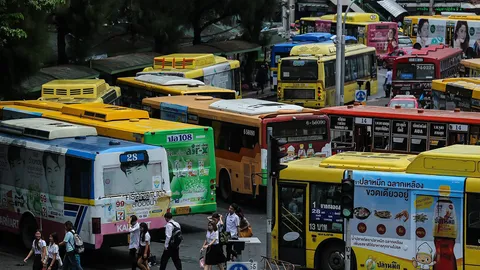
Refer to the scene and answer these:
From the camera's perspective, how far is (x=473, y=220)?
19.5m

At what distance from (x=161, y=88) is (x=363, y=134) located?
841 centimetres

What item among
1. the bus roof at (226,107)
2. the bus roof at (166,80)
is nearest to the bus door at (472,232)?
the bus roof at (226,107)

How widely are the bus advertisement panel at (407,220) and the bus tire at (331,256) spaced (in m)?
0.32

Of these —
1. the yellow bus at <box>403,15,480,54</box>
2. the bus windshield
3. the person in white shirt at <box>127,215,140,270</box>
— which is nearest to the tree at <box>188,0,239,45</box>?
the bus windshield

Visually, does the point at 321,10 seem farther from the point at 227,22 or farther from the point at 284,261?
the point at 284,261

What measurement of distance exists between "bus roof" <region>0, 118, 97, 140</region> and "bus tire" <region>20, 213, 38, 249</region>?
1.79m

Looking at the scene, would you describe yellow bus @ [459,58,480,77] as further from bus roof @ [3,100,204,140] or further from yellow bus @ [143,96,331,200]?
bus roof @ [3,100,204,140]

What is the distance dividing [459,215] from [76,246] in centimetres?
712

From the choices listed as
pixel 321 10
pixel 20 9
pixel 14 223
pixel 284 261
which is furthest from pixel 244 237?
pixel 321 10

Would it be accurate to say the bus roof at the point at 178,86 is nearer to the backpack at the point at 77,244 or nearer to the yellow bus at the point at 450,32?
the backpack at the point at 77,244

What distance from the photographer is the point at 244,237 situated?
21.4 meters

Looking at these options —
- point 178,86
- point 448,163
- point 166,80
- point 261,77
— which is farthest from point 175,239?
point 261,77

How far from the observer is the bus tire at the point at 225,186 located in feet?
99.6

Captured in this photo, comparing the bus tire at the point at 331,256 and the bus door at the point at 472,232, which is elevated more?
the bus door at the point at 472,232
